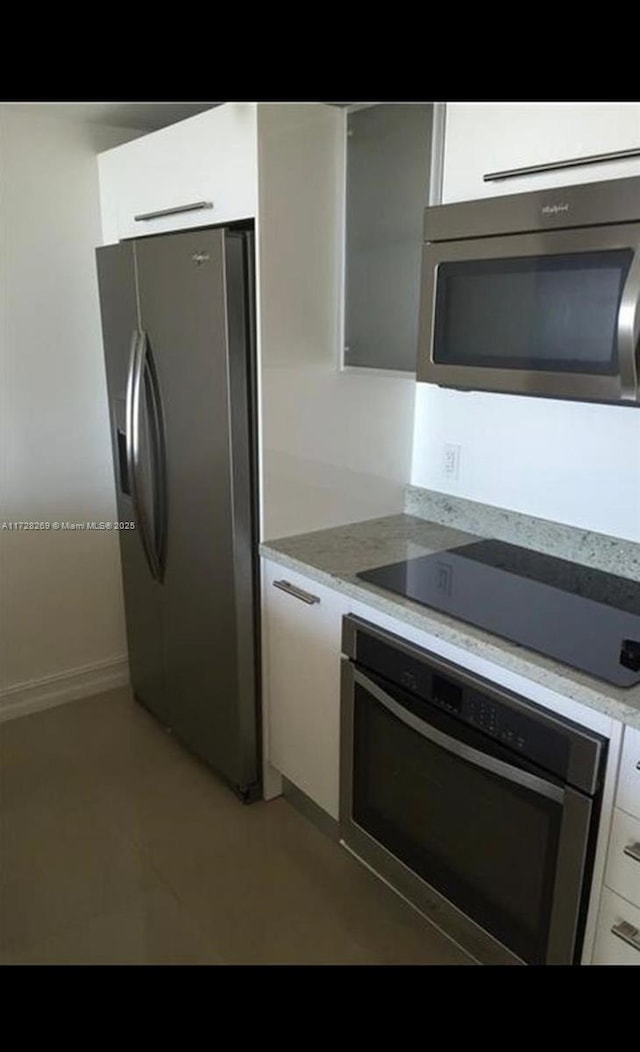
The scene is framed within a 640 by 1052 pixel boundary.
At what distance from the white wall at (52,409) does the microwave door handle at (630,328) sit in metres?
1.98

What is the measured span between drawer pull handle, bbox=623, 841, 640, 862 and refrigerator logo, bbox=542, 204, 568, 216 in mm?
1153

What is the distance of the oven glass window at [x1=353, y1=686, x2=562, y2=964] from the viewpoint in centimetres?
140

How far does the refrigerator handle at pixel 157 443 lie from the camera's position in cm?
217

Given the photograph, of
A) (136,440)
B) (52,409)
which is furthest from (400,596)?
(52,409)

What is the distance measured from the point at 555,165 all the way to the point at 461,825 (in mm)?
1392

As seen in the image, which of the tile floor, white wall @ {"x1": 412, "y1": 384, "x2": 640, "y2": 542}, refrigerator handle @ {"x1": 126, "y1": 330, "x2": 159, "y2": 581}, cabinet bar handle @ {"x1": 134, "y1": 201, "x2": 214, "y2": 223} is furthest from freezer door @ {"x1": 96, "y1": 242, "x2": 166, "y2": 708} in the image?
white wall @ {"x1": 412, "y1": 384, "x2": 640, "y2": 542}

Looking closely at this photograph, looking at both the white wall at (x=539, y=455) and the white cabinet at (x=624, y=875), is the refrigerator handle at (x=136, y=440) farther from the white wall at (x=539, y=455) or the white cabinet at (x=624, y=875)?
the white cabinet at (x=624, y=875)

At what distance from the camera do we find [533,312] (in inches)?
56.1

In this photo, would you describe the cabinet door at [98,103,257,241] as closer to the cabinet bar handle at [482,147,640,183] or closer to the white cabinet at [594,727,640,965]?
the cabinet bar handle at [482,147,640,183]

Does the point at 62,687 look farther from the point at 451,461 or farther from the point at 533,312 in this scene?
the point at 533,312

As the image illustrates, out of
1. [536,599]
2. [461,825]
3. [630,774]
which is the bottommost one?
[461,825]

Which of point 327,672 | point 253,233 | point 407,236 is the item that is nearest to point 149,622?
point 327,672

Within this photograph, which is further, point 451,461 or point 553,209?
point 451,461
